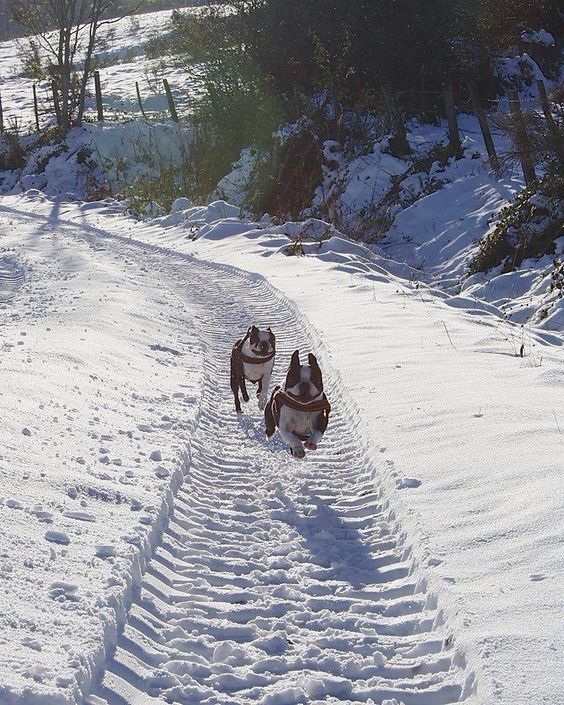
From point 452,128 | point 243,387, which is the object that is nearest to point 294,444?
point 243,387

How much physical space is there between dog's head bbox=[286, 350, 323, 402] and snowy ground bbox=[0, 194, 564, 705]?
25.4 inches

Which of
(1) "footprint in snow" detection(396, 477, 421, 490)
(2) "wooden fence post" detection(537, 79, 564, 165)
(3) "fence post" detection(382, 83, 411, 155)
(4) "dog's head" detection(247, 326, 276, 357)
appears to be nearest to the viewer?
(1) "footprint in snow" detection(396, 477, 421, 490)

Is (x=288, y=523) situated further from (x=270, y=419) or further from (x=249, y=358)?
(x=249, y=358)

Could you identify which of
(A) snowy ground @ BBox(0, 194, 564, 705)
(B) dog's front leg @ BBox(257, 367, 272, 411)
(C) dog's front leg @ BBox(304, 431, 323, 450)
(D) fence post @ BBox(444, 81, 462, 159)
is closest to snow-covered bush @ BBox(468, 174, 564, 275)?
(A) snowy ground @ BBox(0, 194, 564, 705)

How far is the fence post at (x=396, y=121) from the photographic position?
72.4ft

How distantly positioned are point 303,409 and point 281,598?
6.31 ft

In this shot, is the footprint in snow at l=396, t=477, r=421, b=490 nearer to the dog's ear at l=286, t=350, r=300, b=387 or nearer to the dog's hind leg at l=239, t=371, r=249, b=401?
the dog's ear at l=286, t=350, r=300, b=387

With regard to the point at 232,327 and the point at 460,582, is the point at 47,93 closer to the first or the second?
the point at 232,327

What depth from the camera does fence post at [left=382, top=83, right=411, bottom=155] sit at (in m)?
22.1

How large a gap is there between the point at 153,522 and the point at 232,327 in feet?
21.1

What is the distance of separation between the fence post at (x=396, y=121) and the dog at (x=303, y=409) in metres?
16.9

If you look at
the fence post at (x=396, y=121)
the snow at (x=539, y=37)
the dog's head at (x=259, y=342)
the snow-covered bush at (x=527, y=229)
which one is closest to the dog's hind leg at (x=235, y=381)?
the dog's head at (x=259, y=342)

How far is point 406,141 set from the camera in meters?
22.2

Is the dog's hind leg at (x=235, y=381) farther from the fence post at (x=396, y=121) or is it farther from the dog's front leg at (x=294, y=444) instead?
the fence post at (x=396, y=121)
